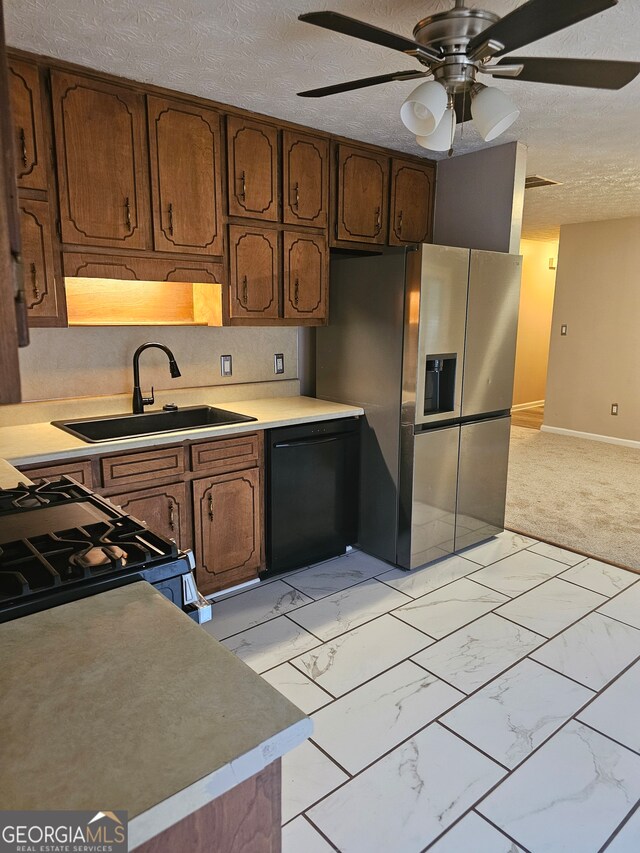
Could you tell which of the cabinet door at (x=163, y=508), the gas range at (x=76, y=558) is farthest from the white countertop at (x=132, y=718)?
the cabinet door at (x=163, y=508)

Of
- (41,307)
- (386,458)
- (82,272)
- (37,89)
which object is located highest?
(37,89)

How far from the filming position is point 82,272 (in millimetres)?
2479

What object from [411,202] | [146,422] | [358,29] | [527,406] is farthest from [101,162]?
[527,406]

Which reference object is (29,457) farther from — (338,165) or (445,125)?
(338,165)

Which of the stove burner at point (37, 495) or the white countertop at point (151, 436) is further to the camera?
the white countertop at point (151, 436)

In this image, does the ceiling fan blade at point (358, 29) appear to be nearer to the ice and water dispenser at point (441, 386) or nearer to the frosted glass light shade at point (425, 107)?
the frosted glass light shade at point (425, 107)

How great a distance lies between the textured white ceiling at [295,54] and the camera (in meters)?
1.87

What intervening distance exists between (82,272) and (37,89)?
2.30 feet

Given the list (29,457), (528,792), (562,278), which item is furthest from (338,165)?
(562,278)

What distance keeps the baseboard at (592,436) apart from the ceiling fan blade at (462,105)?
4970 mm

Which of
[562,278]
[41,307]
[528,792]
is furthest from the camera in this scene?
[562,278]

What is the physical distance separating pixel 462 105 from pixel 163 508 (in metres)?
2.05

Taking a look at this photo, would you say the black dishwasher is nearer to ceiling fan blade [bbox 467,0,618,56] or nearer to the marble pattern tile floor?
the marble pattern tile floor

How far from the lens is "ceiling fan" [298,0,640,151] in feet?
4.90
